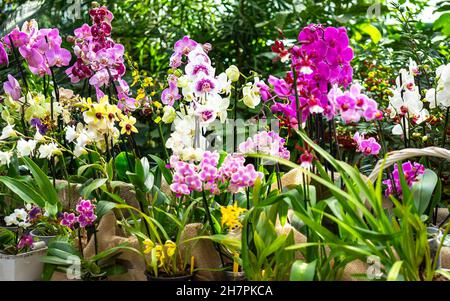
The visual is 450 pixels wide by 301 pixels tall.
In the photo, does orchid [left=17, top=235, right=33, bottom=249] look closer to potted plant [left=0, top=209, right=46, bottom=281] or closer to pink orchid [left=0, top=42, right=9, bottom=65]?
potted plant [left=0, top=209, right=46, bottom=281]

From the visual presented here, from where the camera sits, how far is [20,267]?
102cm

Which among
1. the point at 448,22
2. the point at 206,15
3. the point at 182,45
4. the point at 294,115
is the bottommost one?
the point at 294,115

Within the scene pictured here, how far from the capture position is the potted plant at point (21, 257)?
40.1 inches

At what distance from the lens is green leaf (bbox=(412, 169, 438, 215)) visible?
90 cm

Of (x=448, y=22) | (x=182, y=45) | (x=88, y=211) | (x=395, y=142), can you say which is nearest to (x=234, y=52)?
(x=448, y=22)

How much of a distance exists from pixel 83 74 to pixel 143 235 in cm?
37

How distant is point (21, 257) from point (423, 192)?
680 millimetres

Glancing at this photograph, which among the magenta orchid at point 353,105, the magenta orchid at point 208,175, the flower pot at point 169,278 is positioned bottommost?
the flower pot at point 169,278

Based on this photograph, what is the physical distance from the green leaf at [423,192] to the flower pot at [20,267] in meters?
0.64

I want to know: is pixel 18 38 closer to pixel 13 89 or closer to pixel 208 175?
pixel 13 89

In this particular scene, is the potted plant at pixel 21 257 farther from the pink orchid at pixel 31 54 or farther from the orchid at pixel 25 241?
the pink orchid at pixel 31 54

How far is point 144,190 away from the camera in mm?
1042

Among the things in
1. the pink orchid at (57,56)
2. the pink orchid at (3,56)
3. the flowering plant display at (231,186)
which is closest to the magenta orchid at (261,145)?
the flowering plant display at (231,186)

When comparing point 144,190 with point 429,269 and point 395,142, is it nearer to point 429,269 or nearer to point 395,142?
point 429,269
